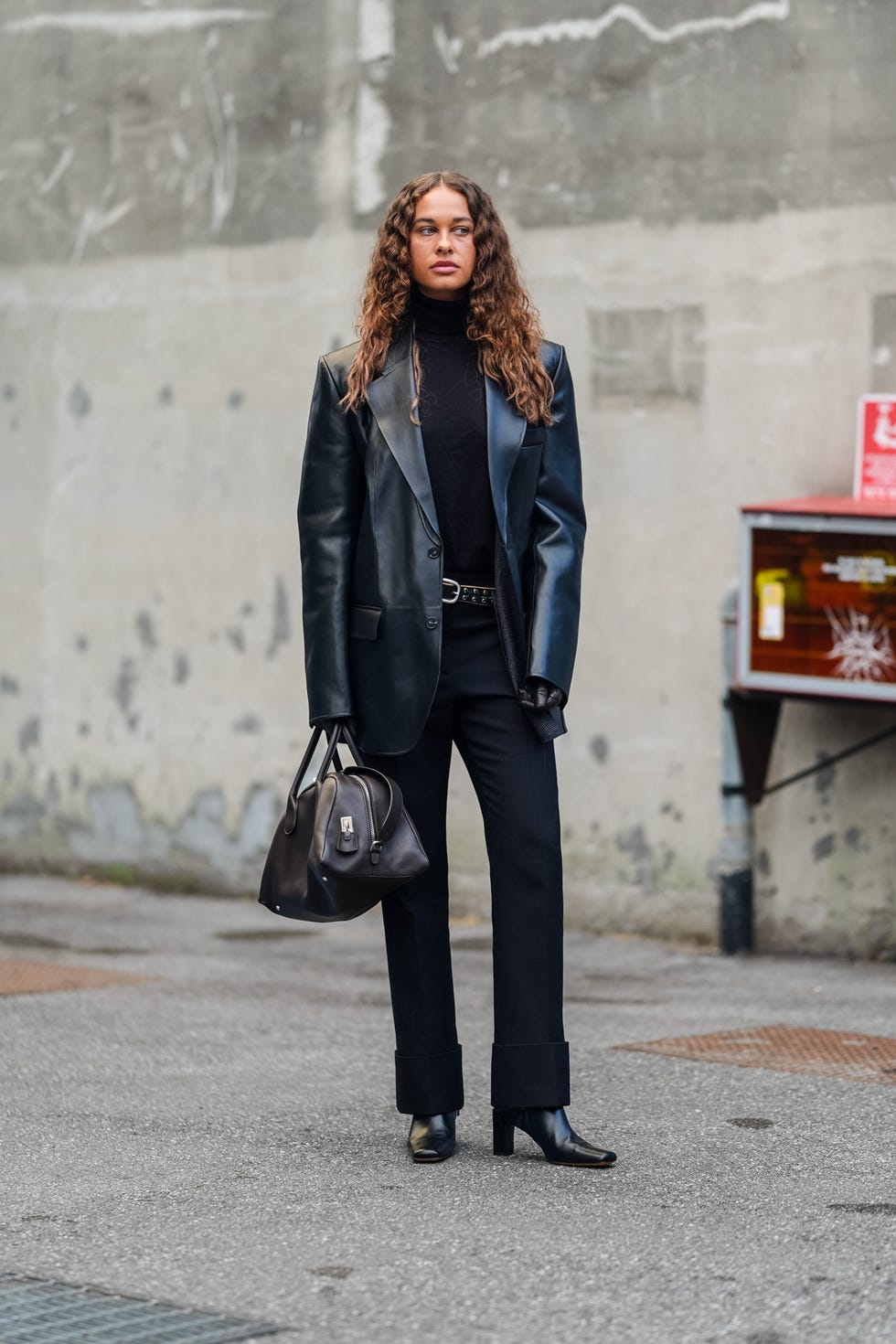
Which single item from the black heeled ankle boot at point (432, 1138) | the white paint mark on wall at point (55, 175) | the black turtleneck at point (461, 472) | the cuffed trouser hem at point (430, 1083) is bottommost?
the black heeled ankle boot at point (432, 1138)

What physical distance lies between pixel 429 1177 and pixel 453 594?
124cm

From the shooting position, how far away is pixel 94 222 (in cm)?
992

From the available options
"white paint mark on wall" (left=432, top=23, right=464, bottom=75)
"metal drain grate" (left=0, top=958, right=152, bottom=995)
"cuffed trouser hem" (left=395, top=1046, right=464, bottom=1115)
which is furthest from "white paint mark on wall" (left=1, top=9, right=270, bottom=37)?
"cuffed trouser hem" (left=395, top=1046, right=464, bottom=1115)

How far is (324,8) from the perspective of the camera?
905 cm

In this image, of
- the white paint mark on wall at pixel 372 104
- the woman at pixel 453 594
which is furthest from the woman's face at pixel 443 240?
the white paint mark on wall at pixel 372 104

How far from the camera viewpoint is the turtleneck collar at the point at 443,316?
4730mm

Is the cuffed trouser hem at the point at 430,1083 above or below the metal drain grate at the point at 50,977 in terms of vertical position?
above

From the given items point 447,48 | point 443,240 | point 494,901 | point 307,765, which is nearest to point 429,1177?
point 494,901

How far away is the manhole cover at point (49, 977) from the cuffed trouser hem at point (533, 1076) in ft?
9.38

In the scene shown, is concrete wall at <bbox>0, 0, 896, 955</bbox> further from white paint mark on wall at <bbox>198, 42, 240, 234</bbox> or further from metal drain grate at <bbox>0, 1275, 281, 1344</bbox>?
metal drain grate at <bbox>0, 1275, 281, 1344</bbox>

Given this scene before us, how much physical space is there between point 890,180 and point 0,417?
15.1 feet

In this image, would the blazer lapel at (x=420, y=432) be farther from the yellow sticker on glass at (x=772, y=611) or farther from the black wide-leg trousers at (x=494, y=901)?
the yellow sticker on glass at (x=772, y=611)

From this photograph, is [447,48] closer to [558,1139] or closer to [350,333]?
[350,333]

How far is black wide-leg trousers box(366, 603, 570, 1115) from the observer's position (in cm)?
461
